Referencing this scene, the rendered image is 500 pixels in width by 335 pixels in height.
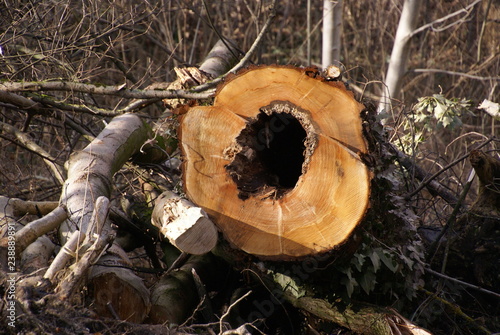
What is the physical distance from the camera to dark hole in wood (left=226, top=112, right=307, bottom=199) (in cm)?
246

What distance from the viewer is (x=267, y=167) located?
2.68 metres

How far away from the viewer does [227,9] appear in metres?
7.52

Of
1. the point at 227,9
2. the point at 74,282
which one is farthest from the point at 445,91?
the point at 74,282

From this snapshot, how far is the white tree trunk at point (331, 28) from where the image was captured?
17.4ft

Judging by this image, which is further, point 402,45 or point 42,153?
point 402,45

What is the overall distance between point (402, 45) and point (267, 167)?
3.36 meters

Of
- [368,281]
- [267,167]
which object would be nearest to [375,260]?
[368,281]

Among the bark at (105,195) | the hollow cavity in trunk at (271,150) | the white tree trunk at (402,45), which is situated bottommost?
the white tree trunk at (402,45)

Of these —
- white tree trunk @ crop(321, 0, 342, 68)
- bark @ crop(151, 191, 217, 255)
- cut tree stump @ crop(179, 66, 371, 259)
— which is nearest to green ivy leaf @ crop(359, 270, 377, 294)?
cut tree stump @ crop(179, 66, 371, 259)

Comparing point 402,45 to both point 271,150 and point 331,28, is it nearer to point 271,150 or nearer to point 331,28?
point 331,28

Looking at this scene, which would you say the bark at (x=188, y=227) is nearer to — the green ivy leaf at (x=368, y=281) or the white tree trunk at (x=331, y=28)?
the green ivy leaf at (x=368, y=281)

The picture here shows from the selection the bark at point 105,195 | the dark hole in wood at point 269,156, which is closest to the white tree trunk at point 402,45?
the dark hole in wood at point 269,156

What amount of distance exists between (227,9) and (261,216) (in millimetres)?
5762

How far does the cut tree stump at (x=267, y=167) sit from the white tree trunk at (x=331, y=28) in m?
3.04
